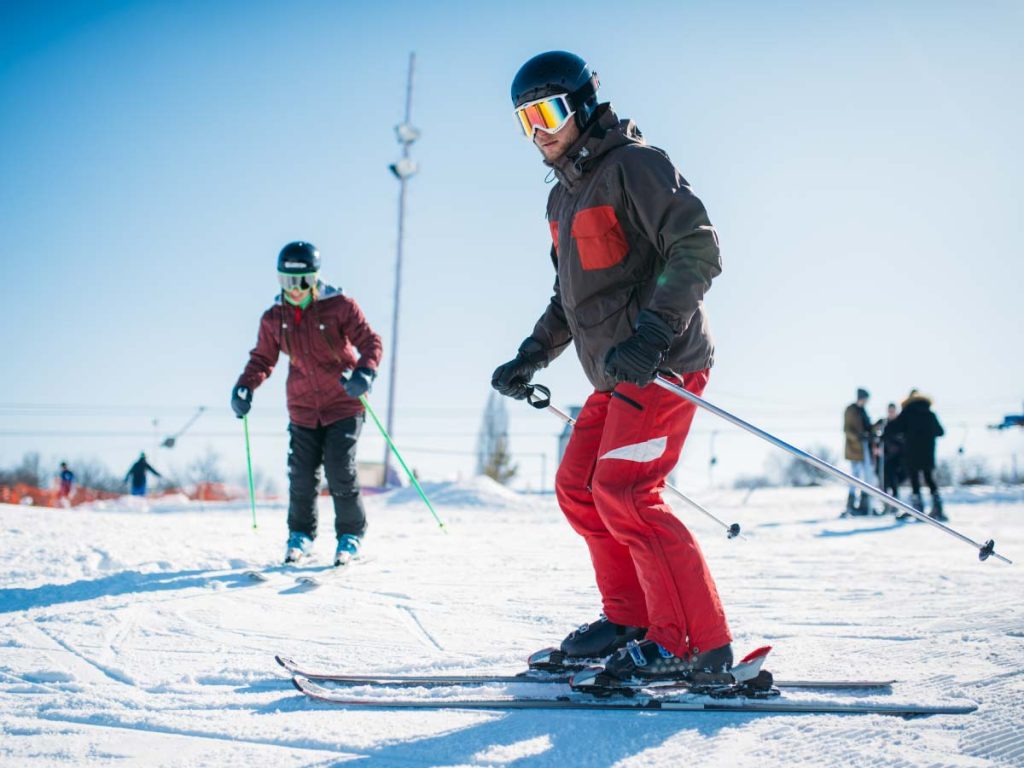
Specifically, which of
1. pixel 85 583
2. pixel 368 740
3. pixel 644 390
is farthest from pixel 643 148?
pixel 85 583

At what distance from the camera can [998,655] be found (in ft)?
8.34

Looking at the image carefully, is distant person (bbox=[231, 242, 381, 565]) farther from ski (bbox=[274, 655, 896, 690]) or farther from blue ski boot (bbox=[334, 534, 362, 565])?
ski (bbox=[274, 655, 896, 690])

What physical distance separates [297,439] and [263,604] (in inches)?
61.9

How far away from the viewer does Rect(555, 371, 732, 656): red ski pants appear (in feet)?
7.19

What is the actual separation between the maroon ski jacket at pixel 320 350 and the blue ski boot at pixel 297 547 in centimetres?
75

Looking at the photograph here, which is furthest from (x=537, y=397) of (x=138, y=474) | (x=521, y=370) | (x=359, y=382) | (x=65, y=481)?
(x=65, y=481)

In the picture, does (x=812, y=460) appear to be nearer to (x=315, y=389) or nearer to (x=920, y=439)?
(x=315, y=389)

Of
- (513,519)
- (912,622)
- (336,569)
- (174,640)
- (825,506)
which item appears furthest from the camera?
(825,506)

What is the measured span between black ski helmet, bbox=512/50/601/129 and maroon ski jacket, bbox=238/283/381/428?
8.71 ft

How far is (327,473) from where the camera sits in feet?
16.4

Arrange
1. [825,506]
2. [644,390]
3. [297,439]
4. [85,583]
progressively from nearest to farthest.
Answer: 1. [644,390]
2. [85,583]
3. [297,439]
4. [825,506]

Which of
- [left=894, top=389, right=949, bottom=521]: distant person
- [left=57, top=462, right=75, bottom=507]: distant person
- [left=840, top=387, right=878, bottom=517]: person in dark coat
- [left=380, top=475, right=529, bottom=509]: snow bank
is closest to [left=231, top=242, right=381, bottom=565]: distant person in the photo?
[left=380, top=475, right=529, bottom=509]: snow bank

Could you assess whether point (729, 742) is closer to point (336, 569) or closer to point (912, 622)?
point (912, 622)

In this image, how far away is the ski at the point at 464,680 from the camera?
2.22 metres
